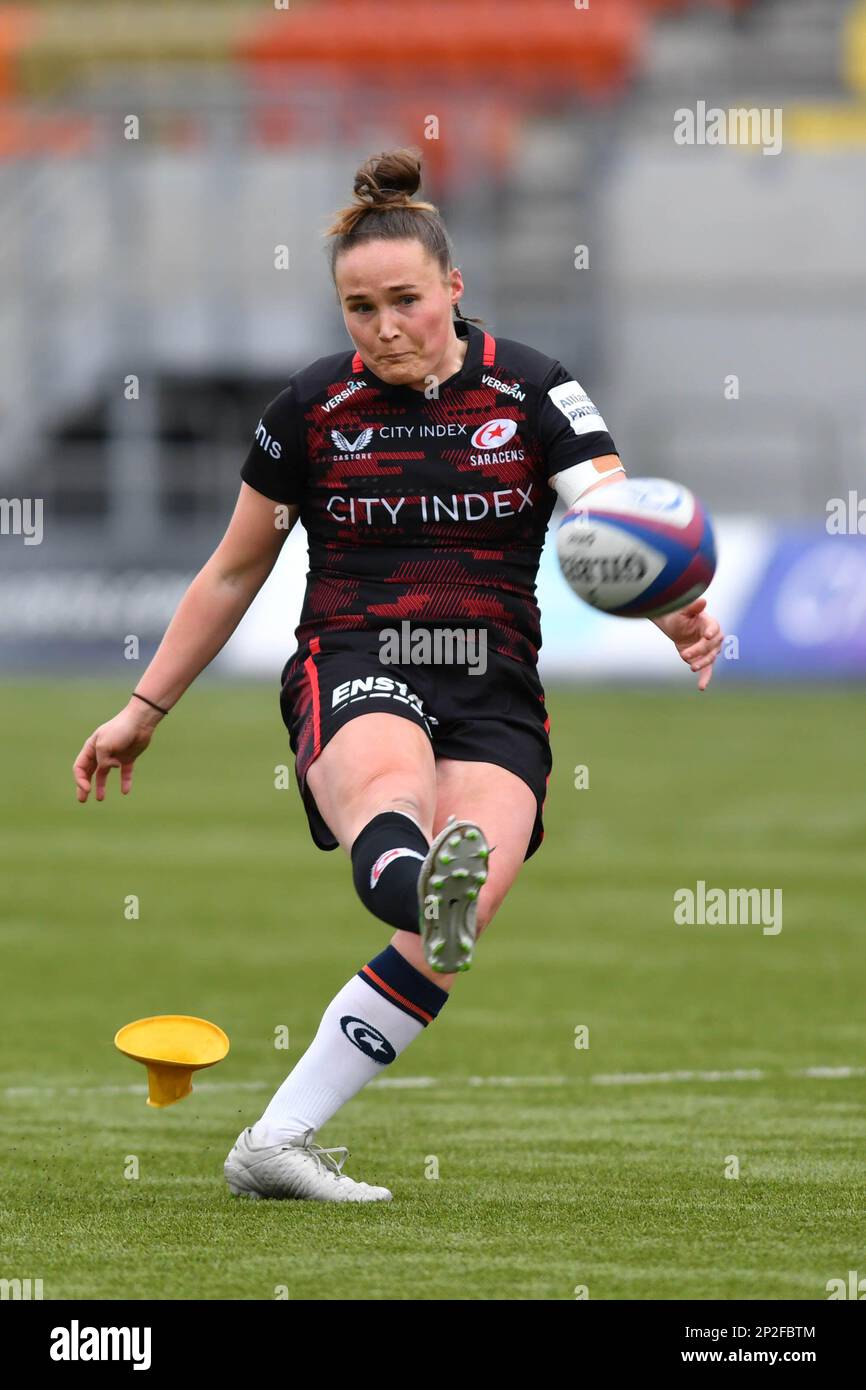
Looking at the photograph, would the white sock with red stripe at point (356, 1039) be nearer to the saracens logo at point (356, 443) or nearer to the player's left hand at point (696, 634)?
the player's left hand at point (696, 634)

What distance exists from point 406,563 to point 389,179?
2.79 feet

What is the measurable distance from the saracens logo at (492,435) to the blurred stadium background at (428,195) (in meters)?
21.0

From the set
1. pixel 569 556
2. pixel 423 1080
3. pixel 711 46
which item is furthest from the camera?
pixel 711 46

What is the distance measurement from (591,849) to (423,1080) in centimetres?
656

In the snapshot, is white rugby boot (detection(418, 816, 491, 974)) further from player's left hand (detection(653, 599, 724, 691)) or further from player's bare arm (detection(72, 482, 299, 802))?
player's bare arm (detection(72, 482, 299, 802))

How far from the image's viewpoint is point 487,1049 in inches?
320

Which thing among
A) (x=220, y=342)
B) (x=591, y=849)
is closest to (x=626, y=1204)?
(x=591, y=849)

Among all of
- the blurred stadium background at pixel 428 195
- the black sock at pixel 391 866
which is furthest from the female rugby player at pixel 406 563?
the blurred stadium background at pixel 428 195

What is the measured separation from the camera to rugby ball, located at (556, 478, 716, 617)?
4.92 m

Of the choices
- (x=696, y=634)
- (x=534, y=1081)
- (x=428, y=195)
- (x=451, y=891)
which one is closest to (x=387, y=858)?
(x=451, y=891)

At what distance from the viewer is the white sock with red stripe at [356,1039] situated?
534 centimetres

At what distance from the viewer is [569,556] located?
4.98 m

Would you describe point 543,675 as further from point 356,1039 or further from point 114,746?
point 356,1039
